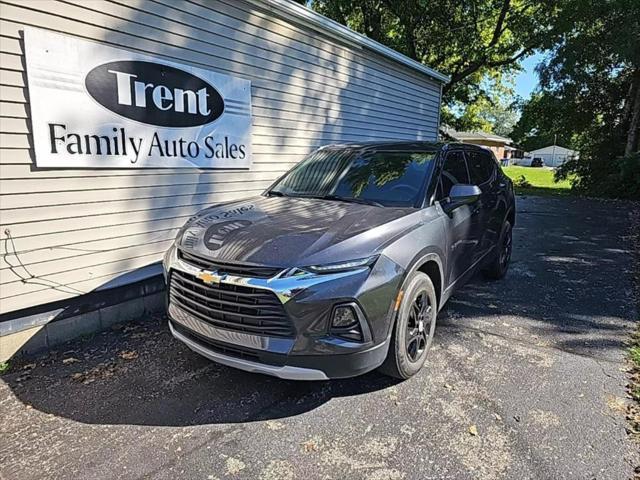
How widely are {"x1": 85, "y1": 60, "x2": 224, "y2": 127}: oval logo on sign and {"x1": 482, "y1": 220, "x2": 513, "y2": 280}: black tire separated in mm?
3691

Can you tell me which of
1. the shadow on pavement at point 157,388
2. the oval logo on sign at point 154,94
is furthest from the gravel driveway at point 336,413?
the oval logo on sign at point 154,94

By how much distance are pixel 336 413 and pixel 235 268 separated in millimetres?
1130

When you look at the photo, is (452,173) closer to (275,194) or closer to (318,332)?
(275,194)

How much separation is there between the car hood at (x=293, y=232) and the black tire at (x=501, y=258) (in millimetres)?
2486

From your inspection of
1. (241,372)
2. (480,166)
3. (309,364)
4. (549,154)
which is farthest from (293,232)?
(549,154)

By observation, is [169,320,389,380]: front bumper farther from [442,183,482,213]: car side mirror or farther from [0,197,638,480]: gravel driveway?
[442,183,482,213]: car side mirror

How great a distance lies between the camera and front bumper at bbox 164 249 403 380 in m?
2.38

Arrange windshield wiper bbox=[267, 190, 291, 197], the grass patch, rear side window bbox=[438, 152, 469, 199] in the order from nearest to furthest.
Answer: rear side window bbox=[438, 152, 469, 199] < windshield wiper bbox=[267, 190, 291, 197] < the grass patch

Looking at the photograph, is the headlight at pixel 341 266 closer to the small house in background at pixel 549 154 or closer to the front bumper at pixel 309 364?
the front bumper at pixel 309 364

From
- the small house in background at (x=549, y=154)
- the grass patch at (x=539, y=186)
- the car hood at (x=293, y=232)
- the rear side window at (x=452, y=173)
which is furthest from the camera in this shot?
the small house in background at (x=549, y=154)

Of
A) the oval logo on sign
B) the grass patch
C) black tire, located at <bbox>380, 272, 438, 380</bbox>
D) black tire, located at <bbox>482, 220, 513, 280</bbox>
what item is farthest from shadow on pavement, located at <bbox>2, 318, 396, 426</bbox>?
the grass patch

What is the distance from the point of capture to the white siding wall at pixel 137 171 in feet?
10.7

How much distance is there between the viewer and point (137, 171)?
412 centimetres

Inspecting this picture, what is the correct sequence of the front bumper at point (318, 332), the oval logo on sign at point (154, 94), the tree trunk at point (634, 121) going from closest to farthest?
the front bumper at point (318, 332)
the oval logo on sign at point (154, 94)
the tree trunk at point (634, 121)
